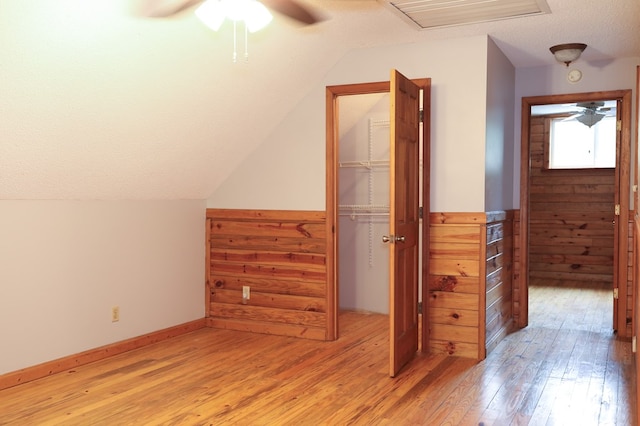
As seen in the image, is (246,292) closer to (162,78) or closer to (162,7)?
(162,78)

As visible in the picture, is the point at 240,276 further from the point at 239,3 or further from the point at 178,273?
the point at 239,3

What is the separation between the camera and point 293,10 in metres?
3.65

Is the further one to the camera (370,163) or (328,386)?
(370,163)

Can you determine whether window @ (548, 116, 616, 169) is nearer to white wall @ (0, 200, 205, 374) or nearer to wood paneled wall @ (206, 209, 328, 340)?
wood paneled wall @ (206, 209, 328, 340)

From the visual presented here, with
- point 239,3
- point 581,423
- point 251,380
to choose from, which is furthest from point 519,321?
point 239,3

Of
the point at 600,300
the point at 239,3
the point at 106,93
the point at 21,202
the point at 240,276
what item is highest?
the point at 239,3

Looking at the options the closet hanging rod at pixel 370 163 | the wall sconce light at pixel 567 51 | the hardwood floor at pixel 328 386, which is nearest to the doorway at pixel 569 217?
the closet hanging rod at pixel 370 163

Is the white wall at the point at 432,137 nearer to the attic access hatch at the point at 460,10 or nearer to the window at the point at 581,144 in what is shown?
the attic access hatch at the point at 460,10

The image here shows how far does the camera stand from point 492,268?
4.51 m

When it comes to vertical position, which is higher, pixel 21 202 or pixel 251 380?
pixel 21 202

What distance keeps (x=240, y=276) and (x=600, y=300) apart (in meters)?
4.08

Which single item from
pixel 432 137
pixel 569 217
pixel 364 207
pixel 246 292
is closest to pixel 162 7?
pixel 432 137

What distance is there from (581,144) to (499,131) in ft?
14.7

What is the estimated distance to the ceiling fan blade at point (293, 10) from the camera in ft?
11.2
